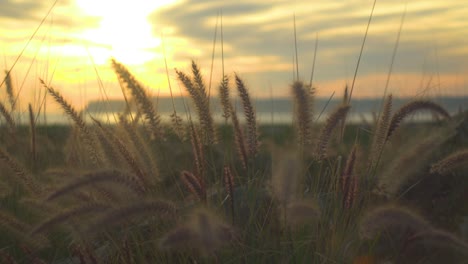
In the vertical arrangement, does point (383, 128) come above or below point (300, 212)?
above

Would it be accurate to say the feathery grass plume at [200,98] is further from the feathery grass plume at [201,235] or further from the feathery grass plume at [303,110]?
the feathery grass plume at [201,235]

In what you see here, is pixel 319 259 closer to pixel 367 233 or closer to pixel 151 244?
pixel 367 233

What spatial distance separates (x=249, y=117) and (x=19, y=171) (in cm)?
91

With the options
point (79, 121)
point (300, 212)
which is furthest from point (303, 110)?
point (79, 121)

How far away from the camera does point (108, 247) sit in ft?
9.37

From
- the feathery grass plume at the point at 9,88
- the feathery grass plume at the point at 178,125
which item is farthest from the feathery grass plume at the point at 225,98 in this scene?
the feathery grass plume at the point at 9,88

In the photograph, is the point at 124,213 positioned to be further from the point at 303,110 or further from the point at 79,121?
the point at 303,110

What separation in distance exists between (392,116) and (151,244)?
1.12 metres

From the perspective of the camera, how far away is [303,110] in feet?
8.09

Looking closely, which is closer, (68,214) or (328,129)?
(68,214)

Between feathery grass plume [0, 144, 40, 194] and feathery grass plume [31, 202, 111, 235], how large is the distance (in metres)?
0.46

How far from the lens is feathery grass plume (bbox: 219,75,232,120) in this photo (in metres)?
2.64

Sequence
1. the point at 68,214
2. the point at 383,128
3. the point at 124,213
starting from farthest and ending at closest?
the point at 383,128 < the point at 68,214 < the point at 124,213

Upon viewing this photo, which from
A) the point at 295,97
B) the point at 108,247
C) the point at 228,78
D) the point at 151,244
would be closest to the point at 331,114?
the point at 295,97
